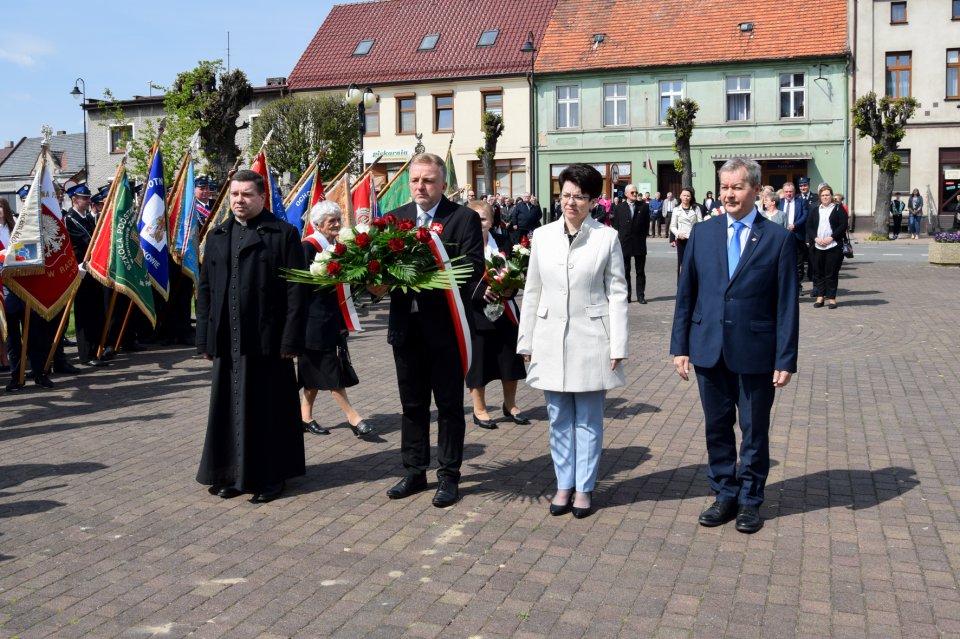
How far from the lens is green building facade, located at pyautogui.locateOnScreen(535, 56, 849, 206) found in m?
43.4

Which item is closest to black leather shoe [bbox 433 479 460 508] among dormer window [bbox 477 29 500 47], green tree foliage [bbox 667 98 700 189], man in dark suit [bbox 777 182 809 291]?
man in dark suit [bbox 777 182 809 291]

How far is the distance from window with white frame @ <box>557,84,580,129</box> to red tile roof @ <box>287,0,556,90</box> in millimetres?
2107

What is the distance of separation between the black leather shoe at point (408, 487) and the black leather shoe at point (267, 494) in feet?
2.31

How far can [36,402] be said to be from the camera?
388 inches

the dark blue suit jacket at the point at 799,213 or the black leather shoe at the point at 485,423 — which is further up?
the dark blue suit jacket at the point at 799,213

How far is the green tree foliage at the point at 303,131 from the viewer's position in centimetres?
4359

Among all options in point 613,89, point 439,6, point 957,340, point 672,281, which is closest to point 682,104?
point 613,89

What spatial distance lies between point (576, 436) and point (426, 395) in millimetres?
986

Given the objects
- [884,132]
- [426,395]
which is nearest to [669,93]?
[884,132]

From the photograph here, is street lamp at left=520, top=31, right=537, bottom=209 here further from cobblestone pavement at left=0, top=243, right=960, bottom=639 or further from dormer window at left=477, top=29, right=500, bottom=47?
cobblestone pavement at left=0, top=243, right=960, bottom=639

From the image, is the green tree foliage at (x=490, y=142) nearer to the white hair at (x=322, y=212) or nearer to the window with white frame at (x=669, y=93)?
the window with white frame at (x=669, y=93)

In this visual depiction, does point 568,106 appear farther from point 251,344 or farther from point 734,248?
point 734,248

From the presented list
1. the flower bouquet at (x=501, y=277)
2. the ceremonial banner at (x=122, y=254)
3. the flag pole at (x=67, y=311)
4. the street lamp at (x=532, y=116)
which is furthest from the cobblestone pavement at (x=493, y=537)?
the street lamp at (x=532, y=116)

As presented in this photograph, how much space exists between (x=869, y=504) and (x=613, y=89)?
42.2 m
